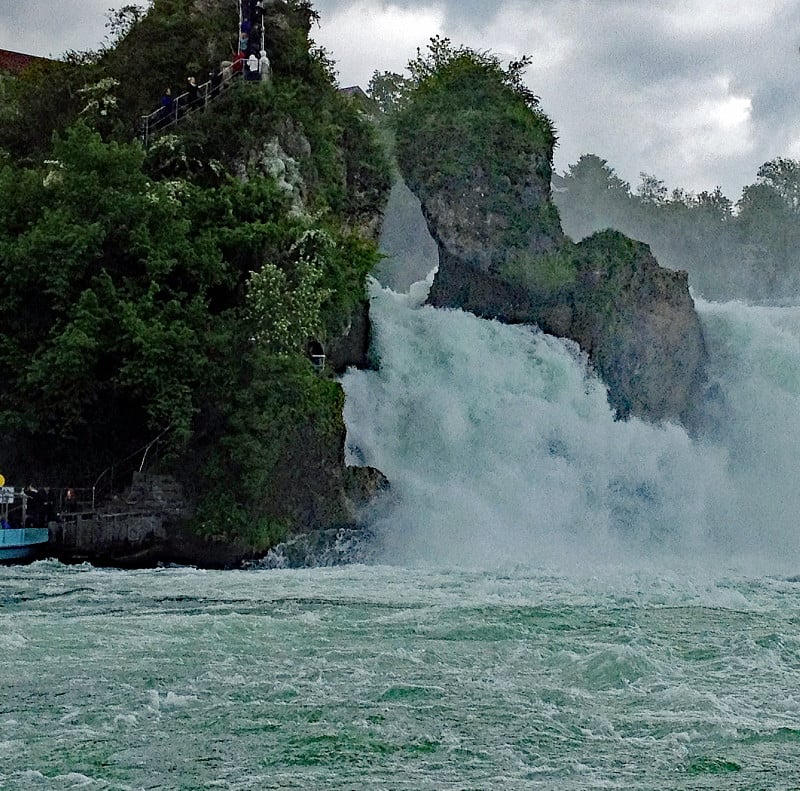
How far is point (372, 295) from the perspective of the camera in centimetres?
3691

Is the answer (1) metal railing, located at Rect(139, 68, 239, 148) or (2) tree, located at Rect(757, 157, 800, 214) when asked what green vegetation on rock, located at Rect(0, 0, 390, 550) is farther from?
(2) tree, located at Rect(757, 157, 800, 214)

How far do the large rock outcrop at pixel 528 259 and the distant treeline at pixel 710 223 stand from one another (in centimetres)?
4771

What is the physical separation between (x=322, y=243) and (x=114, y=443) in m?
6.04

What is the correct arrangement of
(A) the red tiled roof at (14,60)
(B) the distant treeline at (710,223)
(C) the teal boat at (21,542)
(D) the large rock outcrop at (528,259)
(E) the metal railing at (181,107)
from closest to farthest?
(C) the teal boat at (21,542)
(E) the metal railing at (181,107)
(D) the large rock outcrop at (528,259)
(A) the red tiled roof at (14,60)
(B) the distant treeline at (710,223)

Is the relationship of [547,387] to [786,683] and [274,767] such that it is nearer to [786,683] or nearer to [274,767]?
[786,683]

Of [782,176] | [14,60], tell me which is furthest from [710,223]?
[14,60]

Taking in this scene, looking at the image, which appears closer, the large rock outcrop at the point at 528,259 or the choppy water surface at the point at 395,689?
the choppy water surface at the point at 395,689

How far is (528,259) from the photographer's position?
4312 centimetres

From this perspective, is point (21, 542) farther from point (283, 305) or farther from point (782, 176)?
point (782, 176)

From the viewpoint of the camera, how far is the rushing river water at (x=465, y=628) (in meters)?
12.6

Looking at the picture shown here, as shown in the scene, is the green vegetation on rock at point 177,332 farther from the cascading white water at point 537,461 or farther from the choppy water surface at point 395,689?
the choppy water surface at point 395,689

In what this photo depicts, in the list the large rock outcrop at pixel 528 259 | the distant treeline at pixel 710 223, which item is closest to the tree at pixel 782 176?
the distant treeline at pixel 710 223

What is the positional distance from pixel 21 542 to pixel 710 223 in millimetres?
79234

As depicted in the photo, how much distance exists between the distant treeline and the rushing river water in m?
57.0
